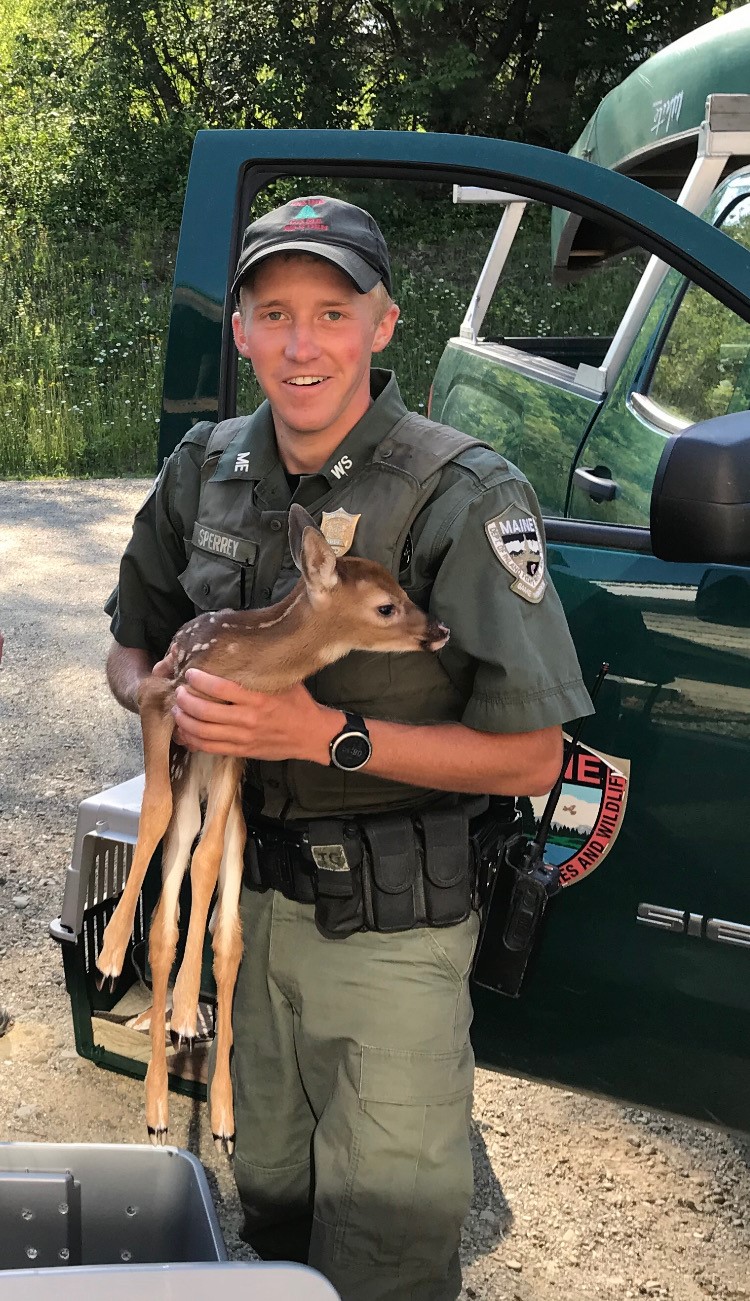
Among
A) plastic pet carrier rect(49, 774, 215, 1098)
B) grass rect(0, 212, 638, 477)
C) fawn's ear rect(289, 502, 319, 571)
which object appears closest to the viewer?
fawn's ear rect(289, 502, 319, 571)

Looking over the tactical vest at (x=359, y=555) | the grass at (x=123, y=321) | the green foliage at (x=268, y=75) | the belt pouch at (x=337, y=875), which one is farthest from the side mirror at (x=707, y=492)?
the green foliage at (x=268, y=75)

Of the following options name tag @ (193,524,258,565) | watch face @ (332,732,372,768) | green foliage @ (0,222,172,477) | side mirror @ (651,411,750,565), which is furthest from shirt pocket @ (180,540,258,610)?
green foliage @ (0,222,172,477)

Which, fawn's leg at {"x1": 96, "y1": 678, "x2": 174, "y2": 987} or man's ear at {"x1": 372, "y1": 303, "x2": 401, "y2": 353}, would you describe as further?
man's ear at {"x1": 372, "y1": 303, "x2": 401, "y2": 353}

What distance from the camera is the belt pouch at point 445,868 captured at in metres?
1.94

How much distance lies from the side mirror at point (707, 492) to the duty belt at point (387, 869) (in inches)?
22.1

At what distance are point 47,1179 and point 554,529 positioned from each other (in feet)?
4.57

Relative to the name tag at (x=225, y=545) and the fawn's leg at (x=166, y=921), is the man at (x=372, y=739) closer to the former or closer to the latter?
the name tag at (x=225, y=545)

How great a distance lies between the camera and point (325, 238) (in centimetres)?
188

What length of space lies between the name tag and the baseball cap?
1.28ft

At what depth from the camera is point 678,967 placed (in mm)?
2264

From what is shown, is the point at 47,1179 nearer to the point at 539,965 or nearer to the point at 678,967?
the point at 539,965

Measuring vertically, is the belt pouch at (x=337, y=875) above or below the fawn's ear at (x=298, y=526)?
below

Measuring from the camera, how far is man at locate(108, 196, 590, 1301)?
1.84 m

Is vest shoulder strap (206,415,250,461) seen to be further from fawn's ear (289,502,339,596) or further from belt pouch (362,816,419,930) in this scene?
belt pouch (362,816,419,930)
